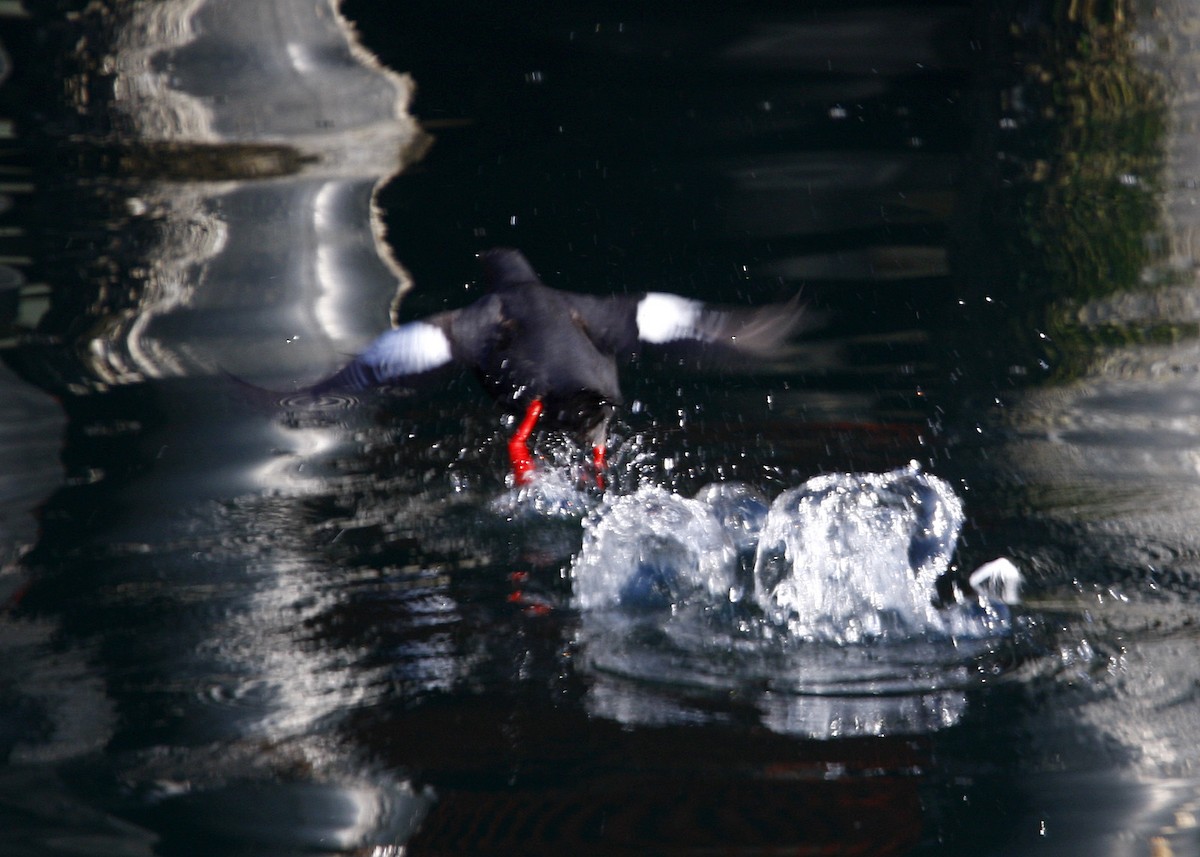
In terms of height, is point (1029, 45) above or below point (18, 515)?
above

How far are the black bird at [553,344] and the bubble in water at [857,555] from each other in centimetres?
69

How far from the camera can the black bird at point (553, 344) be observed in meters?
3.52

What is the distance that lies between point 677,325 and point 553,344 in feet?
1.54

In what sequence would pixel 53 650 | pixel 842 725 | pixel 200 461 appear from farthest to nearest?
1. pixel 200 461
2. pixel 53 650
3. pixel 842 725

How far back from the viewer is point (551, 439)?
4168mm

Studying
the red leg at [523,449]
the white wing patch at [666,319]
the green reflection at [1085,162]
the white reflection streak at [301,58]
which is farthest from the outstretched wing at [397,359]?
the green reflection at [1085,162]

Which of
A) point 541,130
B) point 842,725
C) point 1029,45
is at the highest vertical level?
point 1029,45

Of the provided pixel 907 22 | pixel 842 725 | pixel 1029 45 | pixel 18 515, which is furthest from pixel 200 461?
pixel 1029 45

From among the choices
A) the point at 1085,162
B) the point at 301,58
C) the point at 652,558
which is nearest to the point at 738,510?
the point at 652,558

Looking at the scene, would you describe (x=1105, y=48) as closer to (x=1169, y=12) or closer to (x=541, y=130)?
(x=1169, y=12)

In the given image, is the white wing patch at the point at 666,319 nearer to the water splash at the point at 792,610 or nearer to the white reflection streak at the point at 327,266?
the water splash at the point at 792,610

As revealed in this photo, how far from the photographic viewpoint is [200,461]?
425 cm

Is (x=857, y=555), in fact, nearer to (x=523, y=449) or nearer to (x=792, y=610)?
(x=792, y=610)

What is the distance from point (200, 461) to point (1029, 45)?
3879 mm
